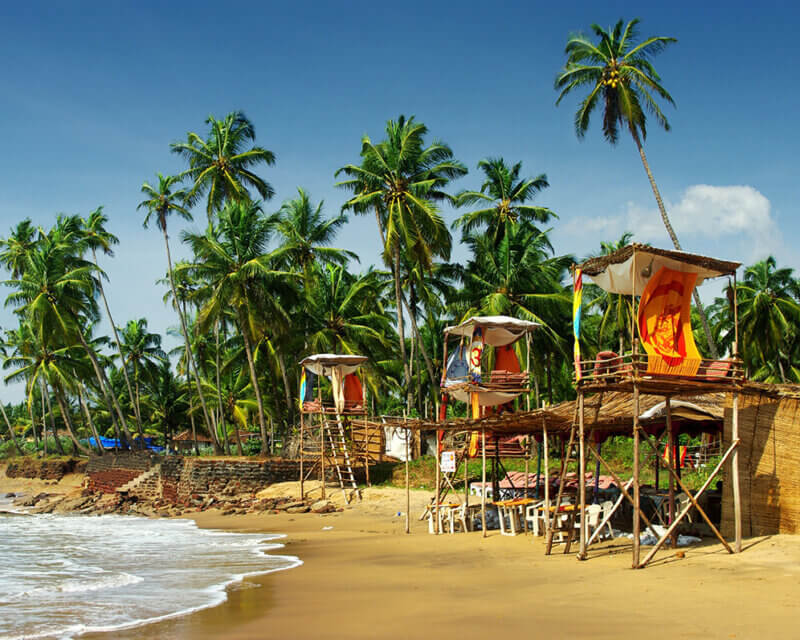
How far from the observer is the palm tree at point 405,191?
3042 cm

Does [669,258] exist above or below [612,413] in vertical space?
above

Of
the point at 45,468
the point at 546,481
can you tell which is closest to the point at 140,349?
the point at 45,468

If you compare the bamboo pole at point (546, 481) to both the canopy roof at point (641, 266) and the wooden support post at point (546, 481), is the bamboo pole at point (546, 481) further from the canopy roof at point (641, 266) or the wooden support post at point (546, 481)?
the canopy roof at point (641, 266)

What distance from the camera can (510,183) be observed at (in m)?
33.5

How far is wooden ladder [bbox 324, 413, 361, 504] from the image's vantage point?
84.8ft

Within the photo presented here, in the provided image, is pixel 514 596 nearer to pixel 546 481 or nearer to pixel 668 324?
pixel 546 481

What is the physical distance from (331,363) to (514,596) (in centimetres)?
1756

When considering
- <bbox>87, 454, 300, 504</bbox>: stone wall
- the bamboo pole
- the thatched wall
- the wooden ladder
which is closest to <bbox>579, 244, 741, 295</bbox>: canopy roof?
the thatched wall

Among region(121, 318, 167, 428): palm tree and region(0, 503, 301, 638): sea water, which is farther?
region(121, 318, 167, 428): palm tree

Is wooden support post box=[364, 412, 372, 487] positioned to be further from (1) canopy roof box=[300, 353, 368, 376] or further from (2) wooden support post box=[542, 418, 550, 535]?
(2) wooden support post box=[542, 418, 550, 535]

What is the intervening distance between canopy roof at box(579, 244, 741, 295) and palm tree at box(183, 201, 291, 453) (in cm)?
2092

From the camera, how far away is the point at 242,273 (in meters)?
31.4

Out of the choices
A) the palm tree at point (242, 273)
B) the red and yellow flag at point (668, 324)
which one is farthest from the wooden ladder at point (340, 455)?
the red and yellow flag at point (668, 324)

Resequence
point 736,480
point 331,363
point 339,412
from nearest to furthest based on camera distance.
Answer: point 736,480
point 331,363
point 339,412
